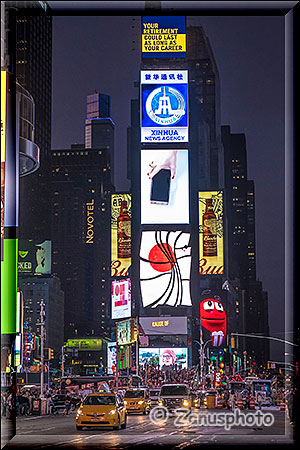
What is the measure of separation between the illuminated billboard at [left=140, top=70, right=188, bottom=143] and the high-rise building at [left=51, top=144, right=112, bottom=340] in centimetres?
9265

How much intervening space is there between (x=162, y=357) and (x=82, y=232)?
115063 mm

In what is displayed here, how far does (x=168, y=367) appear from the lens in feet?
273

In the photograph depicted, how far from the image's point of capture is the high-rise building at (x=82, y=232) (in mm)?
161125

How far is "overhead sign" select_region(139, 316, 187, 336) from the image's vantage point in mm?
83219

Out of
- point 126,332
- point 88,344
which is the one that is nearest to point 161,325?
point 126,332

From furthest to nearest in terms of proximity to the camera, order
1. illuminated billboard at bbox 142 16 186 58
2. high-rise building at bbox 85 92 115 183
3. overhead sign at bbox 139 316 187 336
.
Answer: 1. high-rise building at bbox 85 92 115 183
2. overhead sign at bbox 139 316 187 336
3. illuminated billboard at bbox 142 16 186 58

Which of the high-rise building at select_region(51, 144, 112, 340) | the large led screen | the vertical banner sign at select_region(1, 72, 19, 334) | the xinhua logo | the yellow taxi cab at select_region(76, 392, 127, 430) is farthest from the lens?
the high-rise building at select_region(51, 144, 112, 340)

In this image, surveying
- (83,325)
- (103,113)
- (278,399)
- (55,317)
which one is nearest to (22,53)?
(103,113)

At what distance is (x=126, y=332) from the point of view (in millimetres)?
82062

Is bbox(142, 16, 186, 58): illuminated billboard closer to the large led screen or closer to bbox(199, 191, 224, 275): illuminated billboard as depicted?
bbox(199, 191, 224, 275): illuminated billboard

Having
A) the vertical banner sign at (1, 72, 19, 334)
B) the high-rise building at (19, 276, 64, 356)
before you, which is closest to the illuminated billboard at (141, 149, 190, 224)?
the vertical banner sign at (1, 72, 19, 334)

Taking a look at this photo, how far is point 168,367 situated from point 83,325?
104116mm

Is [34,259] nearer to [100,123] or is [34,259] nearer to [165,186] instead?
[100,123]

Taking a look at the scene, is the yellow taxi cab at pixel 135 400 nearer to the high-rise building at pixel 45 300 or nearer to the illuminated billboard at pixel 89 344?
the high-rise building at pixel 45 300
